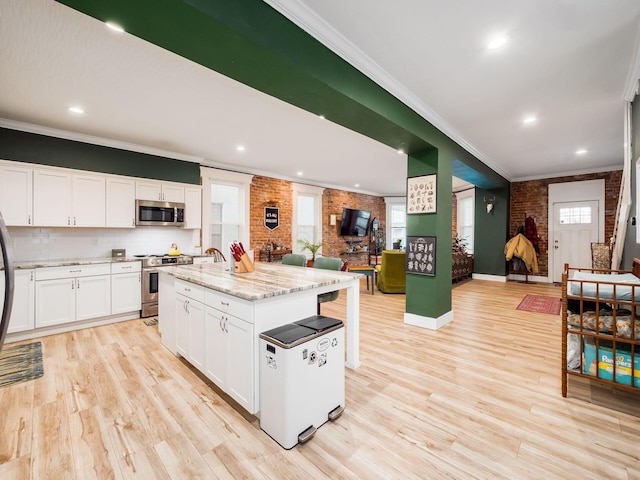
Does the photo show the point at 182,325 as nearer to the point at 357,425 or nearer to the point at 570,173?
the point at 357,425

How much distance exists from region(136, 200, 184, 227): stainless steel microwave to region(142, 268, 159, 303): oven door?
0.75 meters

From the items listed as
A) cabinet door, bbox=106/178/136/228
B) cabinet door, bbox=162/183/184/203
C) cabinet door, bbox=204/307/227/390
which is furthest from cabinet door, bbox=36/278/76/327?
cabinet door, bbox=204/307/227/390

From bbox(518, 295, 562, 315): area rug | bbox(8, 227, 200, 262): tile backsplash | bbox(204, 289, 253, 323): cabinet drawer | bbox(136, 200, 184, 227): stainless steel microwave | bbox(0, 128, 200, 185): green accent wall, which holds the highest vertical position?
bbox(0, 128, 200, 185): green accent wall

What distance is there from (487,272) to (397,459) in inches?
279

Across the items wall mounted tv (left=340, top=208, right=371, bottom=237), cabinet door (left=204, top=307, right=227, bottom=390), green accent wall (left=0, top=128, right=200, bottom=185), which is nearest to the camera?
cabinet door (left=204, top=307, right=227, bottom=390)

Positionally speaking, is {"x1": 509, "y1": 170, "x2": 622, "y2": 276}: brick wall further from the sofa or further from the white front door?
the sofa

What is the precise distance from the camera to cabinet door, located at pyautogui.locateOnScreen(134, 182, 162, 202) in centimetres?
445

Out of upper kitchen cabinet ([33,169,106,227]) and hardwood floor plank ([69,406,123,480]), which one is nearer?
hardwood floor plank ([69,406,123,480])

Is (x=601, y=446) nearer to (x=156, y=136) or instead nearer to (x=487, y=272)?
(x=156, y=136)

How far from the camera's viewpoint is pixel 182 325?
2.66 meters

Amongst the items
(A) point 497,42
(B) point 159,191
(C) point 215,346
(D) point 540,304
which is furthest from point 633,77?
(B) point 159,191

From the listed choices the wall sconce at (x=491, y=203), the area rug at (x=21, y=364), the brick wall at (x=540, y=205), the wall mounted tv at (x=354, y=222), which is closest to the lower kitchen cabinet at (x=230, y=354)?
the area rug at (x=21, y=364)

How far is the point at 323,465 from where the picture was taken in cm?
158

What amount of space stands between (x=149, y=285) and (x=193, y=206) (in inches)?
58.7
